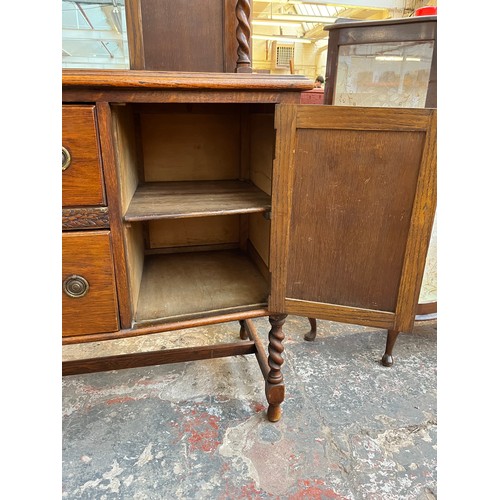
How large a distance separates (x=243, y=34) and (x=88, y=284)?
0.68 meters

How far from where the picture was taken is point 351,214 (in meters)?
0.82

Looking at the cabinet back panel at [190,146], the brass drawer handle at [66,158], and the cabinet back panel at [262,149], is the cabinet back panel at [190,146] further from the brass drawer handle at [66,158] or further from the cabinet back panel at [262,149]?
the brass drawer handle at [66,158]

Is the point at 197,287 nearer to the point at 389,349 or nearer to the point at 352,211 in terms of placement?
the point at 352,211

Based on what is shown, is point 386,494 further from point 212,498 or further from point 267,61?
point 267,61

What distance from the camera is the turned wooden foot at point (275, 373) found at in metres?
1.07

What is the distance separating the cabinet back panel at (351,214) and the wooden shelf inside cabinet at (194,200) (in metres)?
0.14

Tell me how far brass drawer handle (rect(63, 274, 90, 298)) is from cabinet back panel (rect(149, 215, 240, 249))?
0.55 metres

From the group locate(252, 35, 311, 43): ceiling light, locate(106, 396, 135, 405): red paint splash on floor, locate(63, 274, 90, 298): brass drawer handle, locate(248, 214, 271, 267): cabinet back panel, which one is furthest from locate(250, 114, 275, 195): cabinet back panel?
locate(252, 35, 311, 43): ceiling light

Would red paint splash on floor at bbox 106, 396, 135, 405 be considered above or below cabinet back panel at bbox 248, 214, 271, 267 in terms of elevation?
below

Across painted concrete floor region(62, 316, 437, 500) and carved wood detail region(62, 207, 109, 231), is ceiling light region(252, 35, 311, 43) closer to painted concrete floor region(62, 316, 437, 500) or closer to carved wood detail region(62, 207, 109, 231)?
painted concrete floor region(62, 316, 437, 500)

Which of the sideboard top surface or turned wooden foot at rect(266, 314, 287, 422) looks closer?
the sideboard top surface

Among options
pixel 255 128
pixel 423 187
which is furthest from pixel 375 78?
pixel 423 187

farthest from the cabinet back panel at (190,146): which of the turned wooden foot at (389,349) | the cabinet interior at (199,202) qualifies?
the turned wooden foot at (389,349)

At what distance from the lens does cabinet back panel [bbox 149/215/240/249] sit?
1.32 meters
